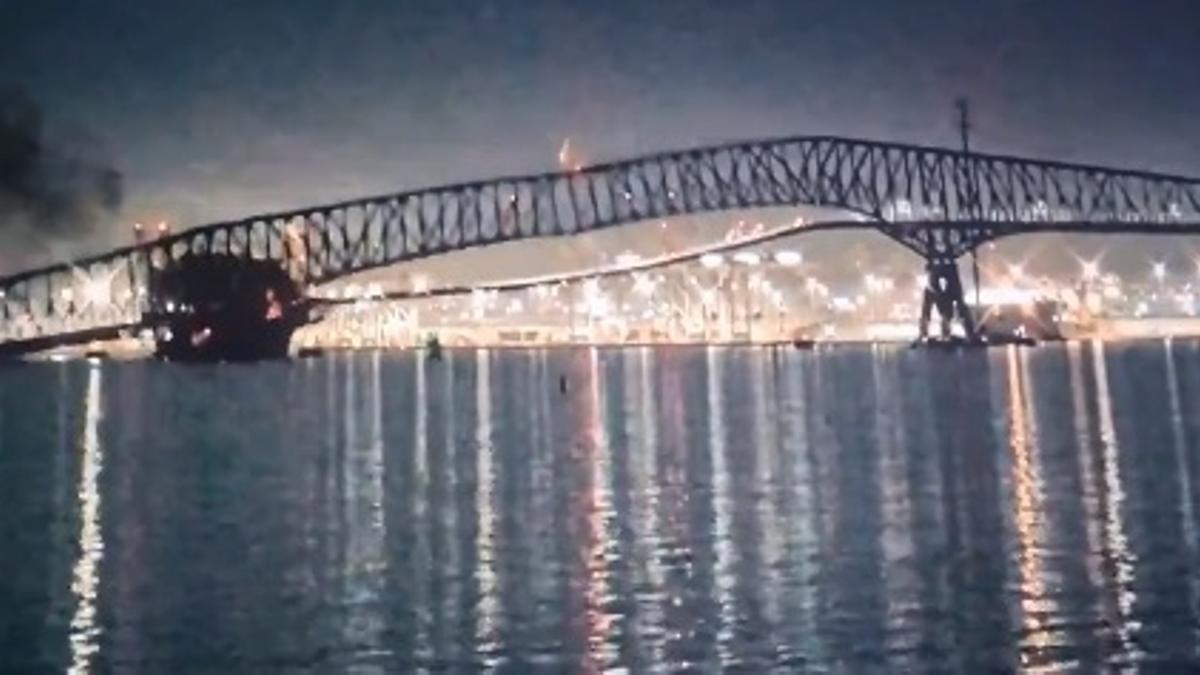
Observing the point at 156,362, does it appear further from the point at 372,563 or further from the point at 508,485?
the point at 372,563

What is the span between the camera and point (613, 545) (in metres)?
28.9

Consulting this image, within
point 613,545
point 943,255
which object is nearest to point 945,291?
point 943,255

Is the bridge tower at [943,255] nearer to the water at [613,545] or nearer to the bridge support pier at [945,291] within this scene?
the bridge support pier at [945,291]

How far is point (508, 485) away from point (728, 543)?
472 inches

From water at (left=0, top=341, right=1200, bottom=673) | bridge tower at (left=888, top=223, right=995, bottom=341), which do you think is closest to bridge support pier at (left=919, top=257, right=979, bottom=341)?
bridge tower at (left=888, top=223, right=995, bottom=341)

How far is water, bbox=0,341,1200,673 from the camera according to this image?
20.5 metres

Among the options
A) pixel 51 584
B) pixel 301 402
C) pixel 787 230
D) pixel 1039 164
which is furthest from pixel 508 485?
pixel 1039 164

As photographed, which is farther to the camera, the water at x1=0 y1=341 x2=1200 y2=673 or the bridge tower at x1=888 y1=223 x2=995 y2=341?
the bridge tower at x1=888 y1=223 x2=995 y2=341

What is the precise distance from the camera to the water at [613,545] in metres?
20.5

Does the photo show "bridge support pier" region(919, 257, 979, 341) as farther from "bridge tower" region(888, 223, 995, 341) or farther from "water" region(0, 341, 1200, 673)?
"water" region(0, 341, 1200, 673)

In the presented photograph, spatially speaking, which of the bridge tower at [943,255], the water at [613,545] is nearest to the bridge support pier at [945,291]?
the bridge tower at [943,255]

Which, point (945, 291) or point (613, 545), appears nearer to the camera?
point (613, 545)

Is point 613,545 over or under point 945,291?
under

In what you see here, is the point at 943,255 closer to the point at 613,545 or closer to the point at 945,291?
the point at 945,291
